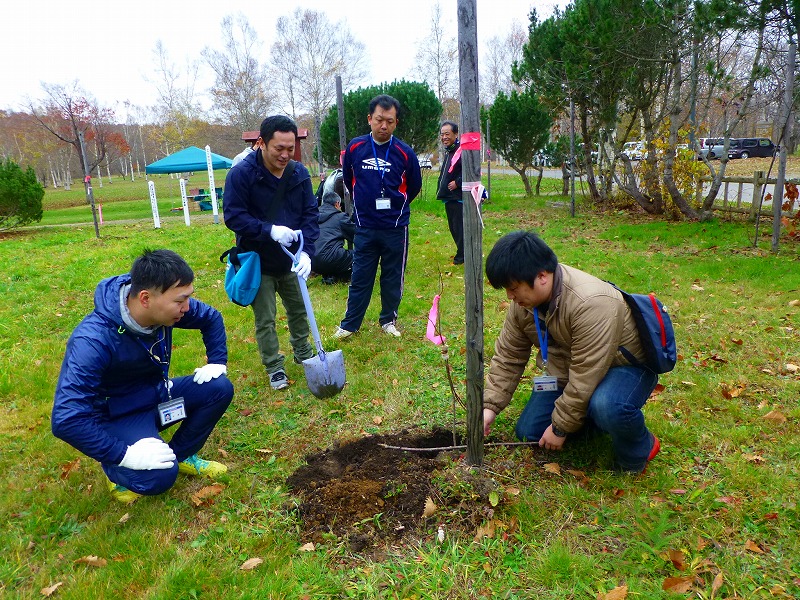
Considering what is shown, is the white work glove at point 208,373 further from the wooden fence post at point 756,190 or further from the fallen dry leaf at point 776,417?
Result: the wooden fence post at point 756,190

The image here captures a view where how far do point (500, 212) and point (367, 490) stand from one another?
36.2ft

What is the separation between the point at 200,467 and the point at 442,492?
1.31m

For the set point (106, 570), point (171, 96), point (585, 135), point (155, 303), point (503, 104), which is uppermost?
point (171, 96)

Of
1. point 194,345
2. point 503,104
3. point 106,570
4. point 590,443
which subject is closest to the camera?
point 106,570

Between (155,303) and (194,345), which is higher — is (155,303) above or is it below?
above

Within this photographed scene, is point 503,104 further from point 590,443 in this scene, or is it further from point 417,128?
point 590,443

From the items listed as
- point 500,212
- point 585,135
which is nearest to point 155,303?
point 500,212

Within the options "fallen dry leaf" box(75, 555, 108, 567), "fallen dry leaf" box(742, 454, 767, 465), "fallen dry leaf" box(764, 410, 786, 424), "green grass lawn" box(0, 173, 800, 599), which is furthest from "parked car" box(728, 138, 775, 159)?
"fallen dry leaf" box(75, 555, 108, 567)

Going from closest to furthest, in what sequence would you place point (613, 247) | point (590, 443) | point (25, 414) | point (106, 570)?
point (106, 570) < point (590, 443) < point (25, 414) < point (613, 247)

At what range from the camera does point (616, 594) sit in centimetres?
196

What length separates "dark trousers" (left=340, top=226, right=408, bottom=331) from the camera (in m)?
4.68

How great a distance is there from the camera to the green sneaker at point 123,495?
2656mm

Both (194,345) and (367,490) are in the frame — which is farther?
(194,345)

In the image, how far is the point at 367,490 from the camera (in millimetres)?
2543
